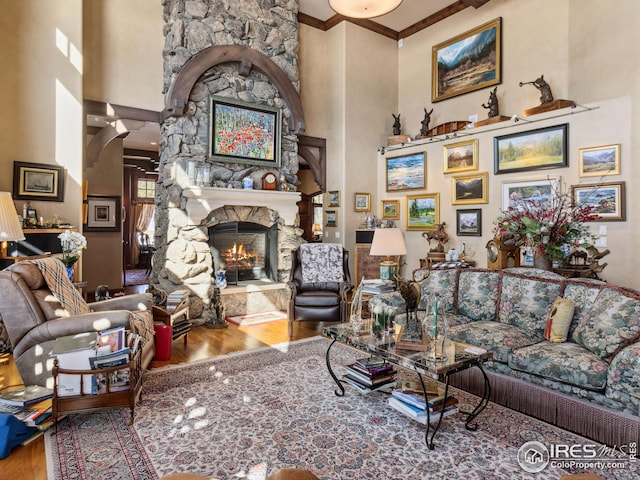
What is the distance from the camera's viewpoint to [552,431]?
263 cm

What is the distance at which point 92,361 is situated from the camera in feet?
8.79

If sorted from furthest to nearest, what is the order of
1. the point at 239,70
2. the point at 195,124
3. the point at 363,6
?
the point at 239,70
the point at 195,124
the point at 363,6

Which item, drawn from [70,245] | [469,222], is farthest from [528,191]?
[70,245]

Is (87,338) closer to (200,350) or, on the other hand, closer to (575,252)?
(200,350)

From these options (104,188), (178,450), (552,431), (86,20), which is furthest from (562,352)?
(104,188)

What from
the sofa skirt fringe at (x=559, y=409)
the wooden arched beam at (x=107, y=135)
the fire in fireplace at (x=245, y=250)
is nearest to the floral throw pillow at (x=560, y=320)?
Answer: the sofa skirt fringe at (x=559, y=409)

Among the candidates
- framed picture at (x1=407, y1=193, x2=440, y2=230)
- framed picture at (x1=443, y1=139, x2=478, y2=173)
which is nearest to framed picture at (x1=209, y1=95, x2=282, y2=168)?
framed picture at (x1=407, y1=193, x2=440, y2=230)

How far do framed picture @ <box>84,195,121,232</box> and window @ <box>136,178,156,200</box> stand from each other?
3.40 meters

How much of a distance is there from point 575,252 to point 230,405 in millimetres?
3796

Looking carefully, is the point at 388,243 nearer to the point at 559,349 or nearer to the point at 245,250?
the point at 559,349

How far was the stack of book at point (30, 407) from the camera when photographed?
249 centimetres

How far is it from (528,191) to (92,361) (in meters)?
5.62

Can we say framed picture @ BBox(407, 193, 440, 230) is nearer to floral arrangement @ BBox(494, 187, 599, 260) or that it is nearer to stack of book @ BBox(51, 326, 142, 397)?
floral arrangement @ BBox(494, 187, 599, 260)

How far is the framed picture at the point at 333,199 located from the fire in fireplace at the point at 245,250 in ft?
4.60
